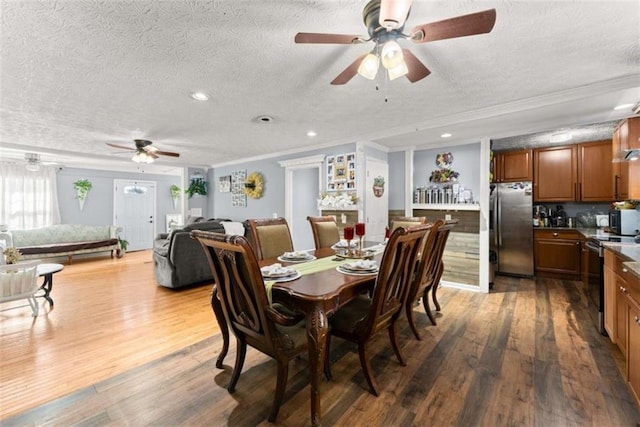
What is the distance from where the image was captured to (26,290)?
2.85 metres

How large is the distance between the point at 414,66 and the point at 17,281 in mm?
4185

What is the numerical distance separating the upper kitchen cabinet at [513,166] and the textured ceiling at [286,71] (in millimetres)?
1068

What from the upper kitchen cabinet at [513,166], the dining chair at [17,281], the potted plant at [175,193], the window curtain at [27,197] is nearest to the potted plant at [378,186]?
the upper kitchen cabinet at [513,166]

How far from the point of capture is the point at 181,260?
12.8 feet

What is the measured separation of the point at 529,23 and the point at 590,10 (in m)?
0.28

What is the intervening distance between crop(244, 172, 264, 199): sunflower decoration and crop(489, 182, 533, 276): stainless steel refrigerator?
4.44m

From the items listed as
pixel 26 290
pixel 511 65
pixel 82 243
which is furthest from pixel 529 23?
pixel 82 243

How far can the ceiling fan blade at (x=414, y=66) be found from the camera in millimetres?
1641

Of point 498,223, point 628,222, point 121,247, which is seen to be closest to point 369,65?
point 628,222

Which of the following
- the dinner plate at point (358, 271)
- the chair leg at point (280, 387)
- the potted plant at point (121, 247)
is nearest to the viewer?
the chair leg at point (280, 387)

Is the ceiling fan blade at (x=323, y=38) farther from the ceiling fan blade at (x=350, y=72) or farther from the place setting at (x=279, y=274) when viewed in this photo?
the place setting at (x=279, y=274)

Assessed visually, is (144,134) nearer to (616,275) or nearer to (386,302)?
(386,302)

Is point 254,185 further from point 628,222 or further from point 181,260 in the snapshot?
point 628,222

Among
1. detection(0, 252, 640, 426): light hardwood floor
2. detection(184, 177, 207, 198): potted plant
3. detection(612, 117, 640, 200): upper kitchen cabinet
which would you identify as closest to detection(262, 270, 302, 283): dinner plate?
detection(0, 252, 640, 426): light hardwood floor
